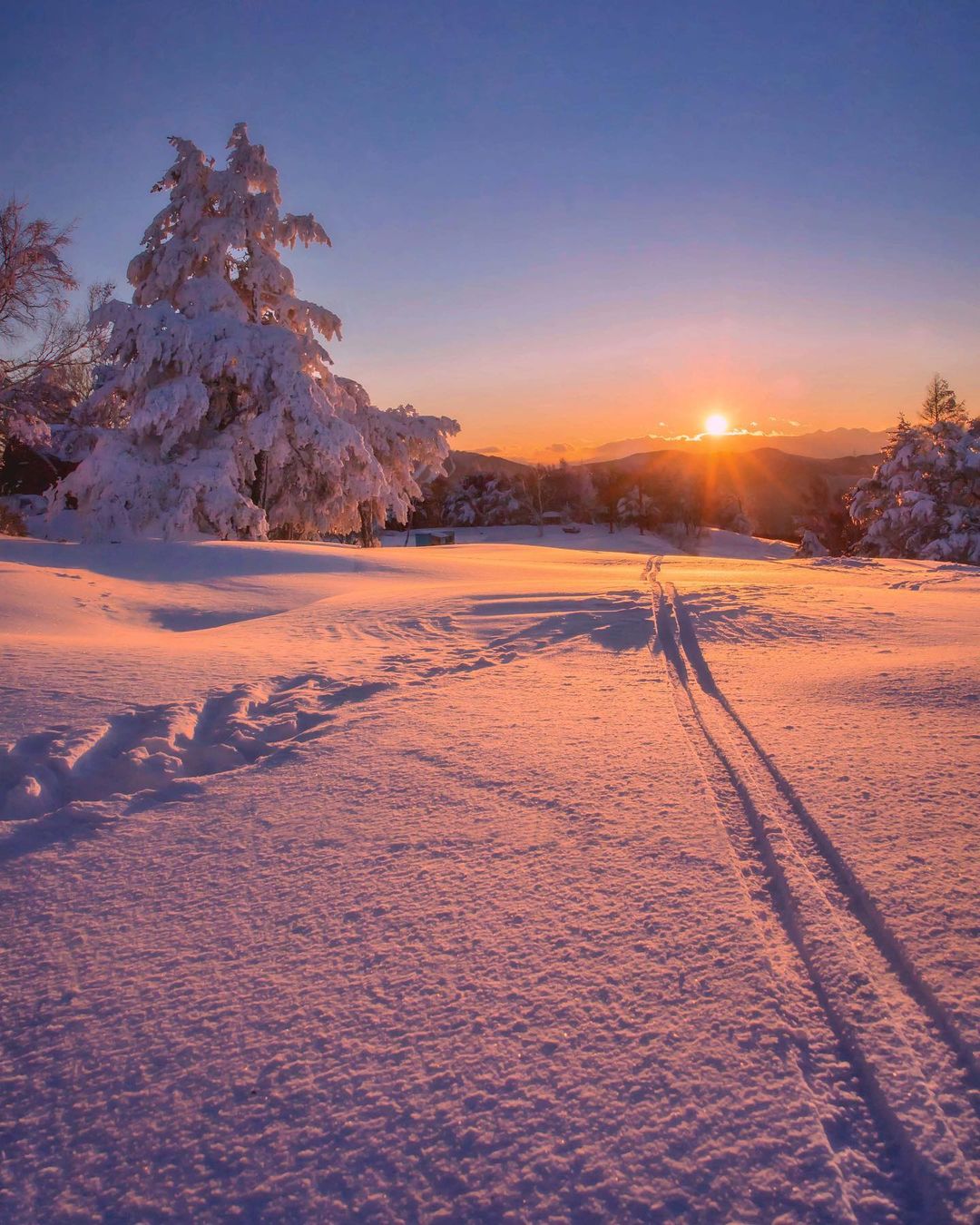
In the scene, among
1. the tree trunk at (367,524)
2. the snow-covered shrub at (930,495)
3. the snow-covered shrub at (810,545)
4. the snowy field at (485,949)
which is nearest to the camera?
the snowy field at (485,949)

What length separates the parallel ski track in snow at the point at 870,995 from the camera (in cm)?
125

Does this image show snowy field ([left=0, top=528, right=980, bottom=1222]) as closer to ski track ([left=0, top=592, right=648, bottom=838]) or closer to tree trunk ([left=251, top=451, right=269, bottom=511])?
ski track ([left=0, top=592, right=648, bottom=838])

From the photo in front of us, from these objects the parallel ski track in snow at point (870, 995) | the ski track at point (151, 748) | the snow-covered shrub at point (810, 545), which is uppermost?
the snow-covered shrub at point (810, 545)

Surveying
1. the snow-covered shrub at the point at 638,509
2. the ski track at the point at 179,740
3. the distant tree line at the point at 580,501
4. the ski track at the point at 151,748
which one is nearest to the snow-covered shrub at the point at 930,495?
the distant tree line at the point at 580,501

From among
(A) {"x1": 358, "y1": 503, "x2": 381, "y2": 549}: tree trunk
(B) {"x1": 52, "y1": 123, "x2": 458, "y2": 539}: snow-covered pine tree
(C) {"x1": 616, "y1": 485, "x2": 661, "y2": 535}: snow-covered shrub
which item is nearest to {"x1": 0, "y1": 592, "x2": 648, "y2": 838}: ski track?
(B) {"x1": 52, "y1": 123, "x2": 458, "y2": 539}: snow-covered pine tree

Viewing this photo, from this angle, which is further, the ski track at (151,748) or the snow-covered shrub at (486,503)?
the snow-covered shrub at (486,503)

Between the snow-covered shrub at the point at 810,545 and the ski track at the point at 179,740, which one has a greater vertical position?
the snow-covered shrub at the point at 810,545

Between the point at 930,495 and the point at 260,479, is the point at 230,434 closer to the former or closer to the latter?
the point at 260,479

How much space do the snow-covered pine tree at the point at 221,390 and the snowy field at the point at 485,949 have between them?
38.7 ft

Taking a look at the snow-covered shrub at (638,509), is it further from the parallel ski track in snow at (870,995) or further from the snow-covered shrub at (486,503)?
the parallel ski track in snow at (870,995)

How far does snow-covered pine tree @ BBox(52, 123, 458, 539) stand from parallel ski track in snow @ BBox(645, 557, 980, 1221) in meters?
14.5

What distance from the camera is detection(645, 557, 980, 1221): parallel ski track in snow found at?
125 cm

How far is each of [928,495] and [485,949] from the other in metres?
29.5

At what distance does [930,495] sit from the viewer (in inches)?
1018
